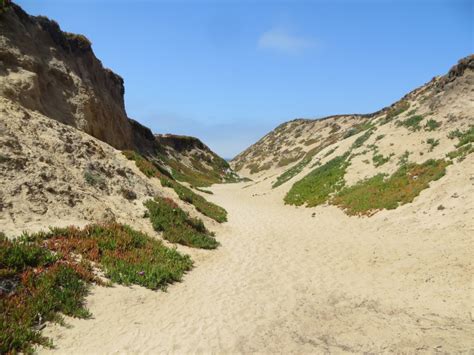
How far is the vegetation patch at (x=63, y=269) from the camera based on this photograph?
25.8 feet

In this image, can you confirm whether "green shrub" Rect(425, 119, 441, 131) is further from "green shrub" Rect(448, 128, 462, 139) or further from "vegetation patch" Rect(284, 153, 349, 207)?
"vegetation patch" Rect(284, 153, 349, 207)

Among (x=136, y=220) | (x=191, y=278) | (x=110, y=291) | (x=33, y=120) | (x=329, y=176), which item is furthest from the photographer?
(x=329, y=176)

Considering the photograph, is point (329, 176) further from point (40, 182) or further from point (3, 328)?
point (3, 328)

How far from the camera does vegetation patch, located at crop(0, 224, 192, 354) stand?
7.88 m

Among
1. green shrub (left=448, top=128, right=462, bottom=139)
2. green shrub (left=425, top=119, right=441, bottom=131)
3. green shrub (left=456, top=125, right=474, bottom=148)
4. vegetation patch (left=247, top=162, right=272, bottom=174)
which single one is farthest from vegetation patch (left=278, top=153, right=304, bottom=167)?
green shrub (left=456, top=125, right=474, bottom=148)

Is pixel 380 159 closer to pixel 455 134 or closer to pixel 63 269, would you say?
pixel 455 134

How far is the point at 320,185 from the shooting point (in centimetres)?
2925

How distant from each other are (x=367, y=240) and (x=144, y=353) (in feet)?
39.8

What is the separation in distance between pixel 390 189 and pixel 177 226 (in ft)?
43.5

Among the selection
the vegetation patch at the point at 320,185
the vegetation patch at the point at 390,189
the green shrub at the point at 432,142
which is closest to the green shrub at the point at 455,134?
the green shrub at the point at 432,142

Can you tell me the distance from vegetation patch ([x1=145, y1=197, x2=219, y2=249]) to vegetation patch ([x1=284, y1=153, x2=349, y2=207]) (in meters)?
10.9

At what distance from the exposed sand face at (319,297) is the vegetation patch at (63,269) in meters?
0.47

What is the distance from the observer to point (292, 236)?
18688mm

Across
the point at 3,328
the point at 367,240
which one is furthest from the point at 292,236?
the point at 3,328
